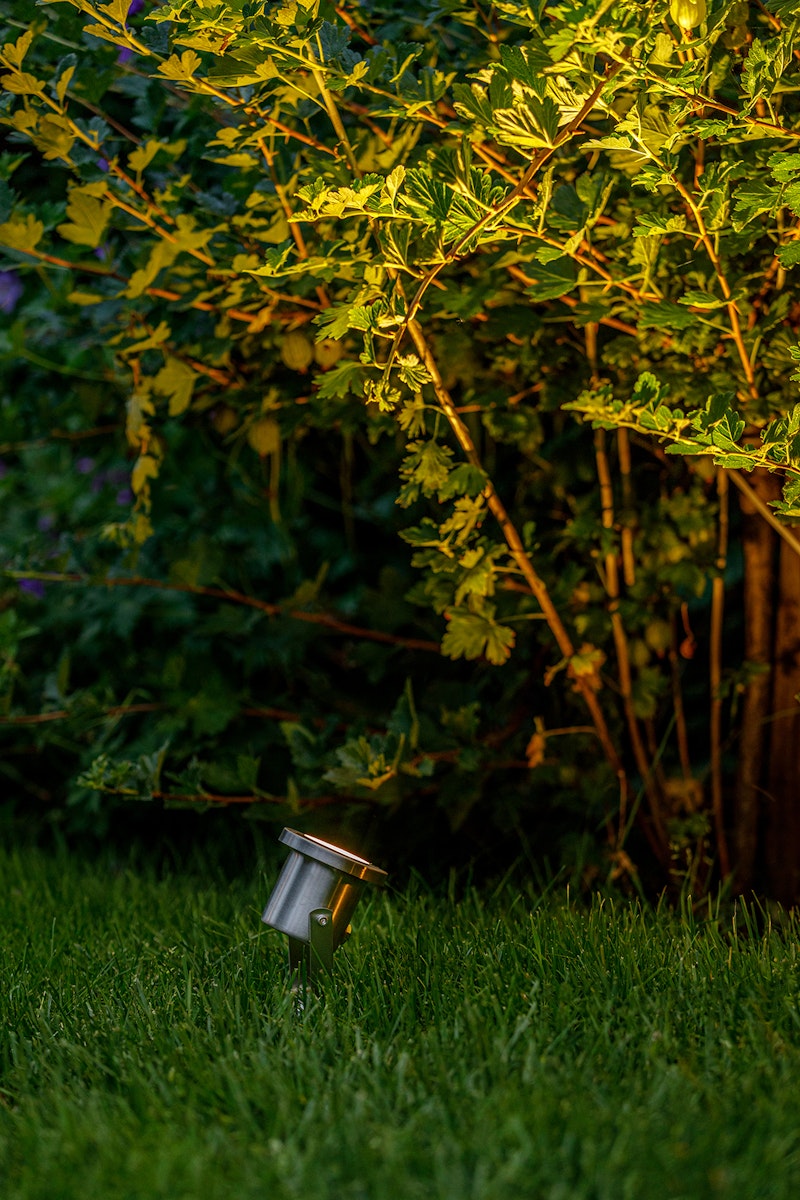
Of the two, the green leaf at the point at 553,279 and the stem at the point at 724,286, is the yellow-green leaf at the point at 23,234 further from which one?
the stem at the point at 724,286

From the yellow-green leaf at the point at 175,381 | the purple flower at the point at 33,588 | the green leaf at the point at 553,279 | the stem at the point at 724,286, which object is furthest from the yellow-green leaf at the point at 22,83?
the purple flower at the point at 33,588

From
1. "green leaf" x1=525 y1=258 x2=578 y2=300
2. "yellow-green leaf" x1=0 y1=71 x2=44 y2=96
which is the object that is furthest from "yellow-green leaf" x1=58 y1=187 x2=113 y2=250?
"green leaf" x1=525 y1=258 x2=578 y2=300

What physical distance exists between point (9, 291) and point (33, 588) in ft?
2.71

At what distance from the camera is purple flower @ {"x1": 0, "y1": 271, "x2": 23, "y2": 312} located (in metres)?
2.92

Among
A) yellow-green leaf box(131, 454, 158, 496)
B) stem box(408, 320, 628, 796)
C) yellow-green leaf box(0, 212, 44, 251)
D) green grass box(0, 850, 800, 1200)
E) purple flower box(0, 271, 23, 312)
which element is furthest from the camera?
purple flower box(0, 271, 23, 312)

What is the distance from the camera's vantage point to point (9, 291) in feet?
10.9

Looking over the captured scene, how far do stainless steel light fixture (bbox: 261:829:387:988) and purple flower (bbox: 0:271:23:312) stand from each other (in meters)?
1.74

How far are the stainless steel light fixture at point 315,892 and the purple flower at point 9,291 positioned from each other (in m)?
1.74

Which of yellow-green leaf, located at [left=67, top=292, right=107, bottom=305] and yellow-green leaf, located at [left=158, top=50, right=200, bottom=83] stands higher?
yellow-green leaf, located at [left=158, top=50, right=200, bottom=83]

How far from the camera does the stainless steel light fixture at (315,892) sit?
4.99ft

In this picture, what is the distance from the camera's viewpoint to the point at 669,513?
2.17 meters

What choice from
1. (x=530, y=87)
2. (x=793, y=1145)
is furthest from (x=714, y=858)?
(x=530, y=87)

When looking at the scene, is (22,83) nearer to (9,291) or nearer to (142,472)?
(142,472)

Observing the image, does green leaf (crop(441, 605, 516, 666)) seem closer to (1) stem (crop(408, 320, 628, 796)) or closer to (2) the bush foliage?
(2) the bush foliage
